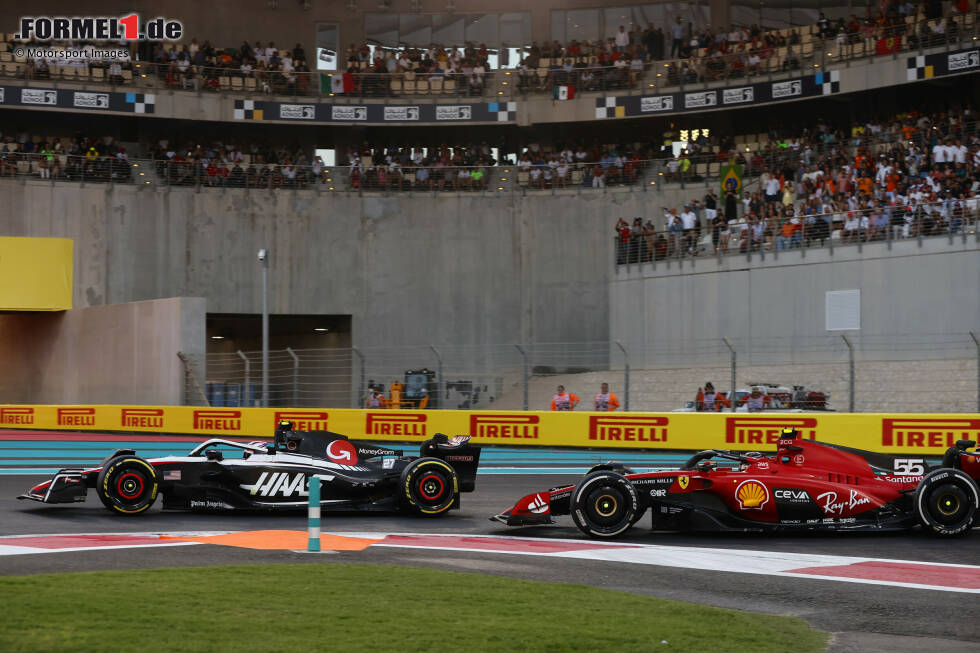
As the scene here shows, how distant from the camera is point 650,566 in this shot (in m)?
10.3

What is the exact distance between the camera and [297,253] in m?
37.9

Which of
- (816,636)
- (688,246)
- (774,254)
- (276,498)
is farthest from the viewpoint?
(688,246)

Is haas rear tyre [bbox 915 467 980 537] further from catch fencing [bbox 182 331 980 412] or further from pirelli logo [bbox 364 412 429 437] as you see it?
pirelli logo [bbox 364 412 429 437]

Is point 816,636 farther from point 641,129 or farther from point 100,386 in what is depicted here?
point 641,129

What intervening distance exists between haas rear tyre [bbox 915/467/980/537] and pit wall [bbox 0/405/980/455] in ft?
25.7

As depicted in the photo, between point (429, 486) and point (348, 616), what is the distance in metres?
6.55

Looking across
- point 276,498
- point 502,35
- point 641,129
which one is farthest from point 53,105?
point 276,498

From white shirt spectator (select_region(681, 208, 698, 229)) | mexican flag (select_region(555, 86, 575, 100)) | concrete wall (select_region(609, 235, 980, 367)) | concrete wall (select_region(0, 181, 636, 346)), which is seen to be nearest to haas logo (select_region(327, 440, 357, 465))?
concrete wall (select_region(609, 235, 980, 367))

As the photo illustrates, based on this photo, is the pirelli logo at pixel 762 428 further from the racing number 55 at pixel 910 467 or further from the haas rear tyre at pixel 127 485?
the haas rear tyre at pixel 127 485

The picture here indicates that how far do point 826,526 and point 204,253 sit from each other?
1128 inches

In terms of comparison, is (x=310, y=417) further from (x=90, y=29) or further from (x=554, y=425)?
(x=90, y=29)

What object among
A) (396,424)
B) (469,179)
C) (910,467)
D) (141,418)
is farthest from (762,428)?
(469,179)

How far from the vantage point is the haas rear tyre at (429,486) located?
13.6 metres

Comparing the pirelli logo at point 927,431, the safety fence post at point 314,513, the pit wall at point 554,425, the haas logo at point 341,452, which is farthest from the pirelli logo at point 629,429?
the safety fence post at point 314,513
